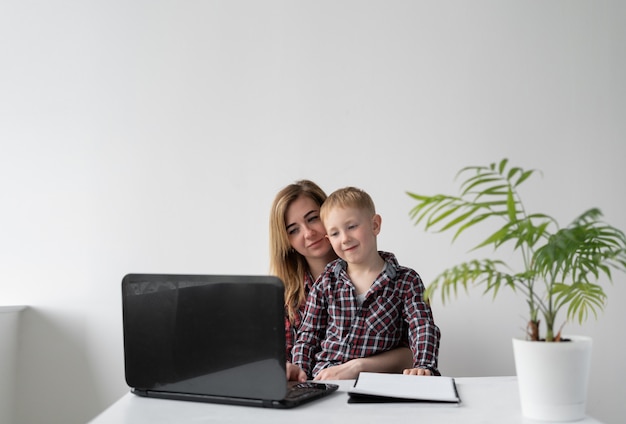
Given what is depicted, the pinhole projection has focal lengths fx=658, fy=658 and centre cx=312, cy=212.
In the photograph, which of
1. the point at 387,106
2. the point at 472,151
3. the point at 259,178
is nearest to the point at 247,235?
the point at 259,178

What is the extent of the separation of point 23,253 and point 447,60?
1.77 meters

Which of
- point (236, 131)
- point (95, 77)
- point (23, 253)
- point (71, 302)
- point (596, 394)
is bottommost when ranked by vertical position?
point (596, 394)

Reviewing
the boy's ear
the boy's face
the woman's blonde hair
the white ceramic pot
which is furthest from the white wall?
the white ceramic pot

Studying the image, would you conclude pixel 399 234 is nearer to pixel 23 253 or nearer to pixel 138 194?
pixel 138 194

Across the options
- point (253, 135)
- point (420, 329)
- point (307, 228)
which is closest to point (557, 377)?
point (420, 329)

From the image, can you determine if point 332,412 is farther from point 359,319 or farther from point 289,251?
point 289,251

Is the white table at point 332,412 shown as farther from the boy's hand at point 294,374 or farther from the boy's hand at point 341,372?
the boy's hand at point 341,372

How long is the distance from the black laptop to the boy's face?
0.66 metres

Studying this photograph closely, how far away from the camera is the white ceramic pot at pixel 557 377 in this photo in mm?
1036

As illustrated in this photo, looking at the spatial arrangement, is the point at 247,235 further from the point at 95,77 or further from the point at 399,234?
the point at 95,77

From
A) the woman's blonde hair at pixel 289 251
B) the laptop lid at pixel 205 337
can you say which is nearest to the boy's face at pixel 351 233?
the woman's blonde hair at pixel 289 251

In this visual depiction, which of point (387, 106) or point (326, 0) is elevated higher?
point (326, 0)

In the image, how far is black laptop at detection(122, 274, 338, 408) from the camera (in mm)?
1161

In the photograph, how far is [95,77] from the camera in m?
2.53
